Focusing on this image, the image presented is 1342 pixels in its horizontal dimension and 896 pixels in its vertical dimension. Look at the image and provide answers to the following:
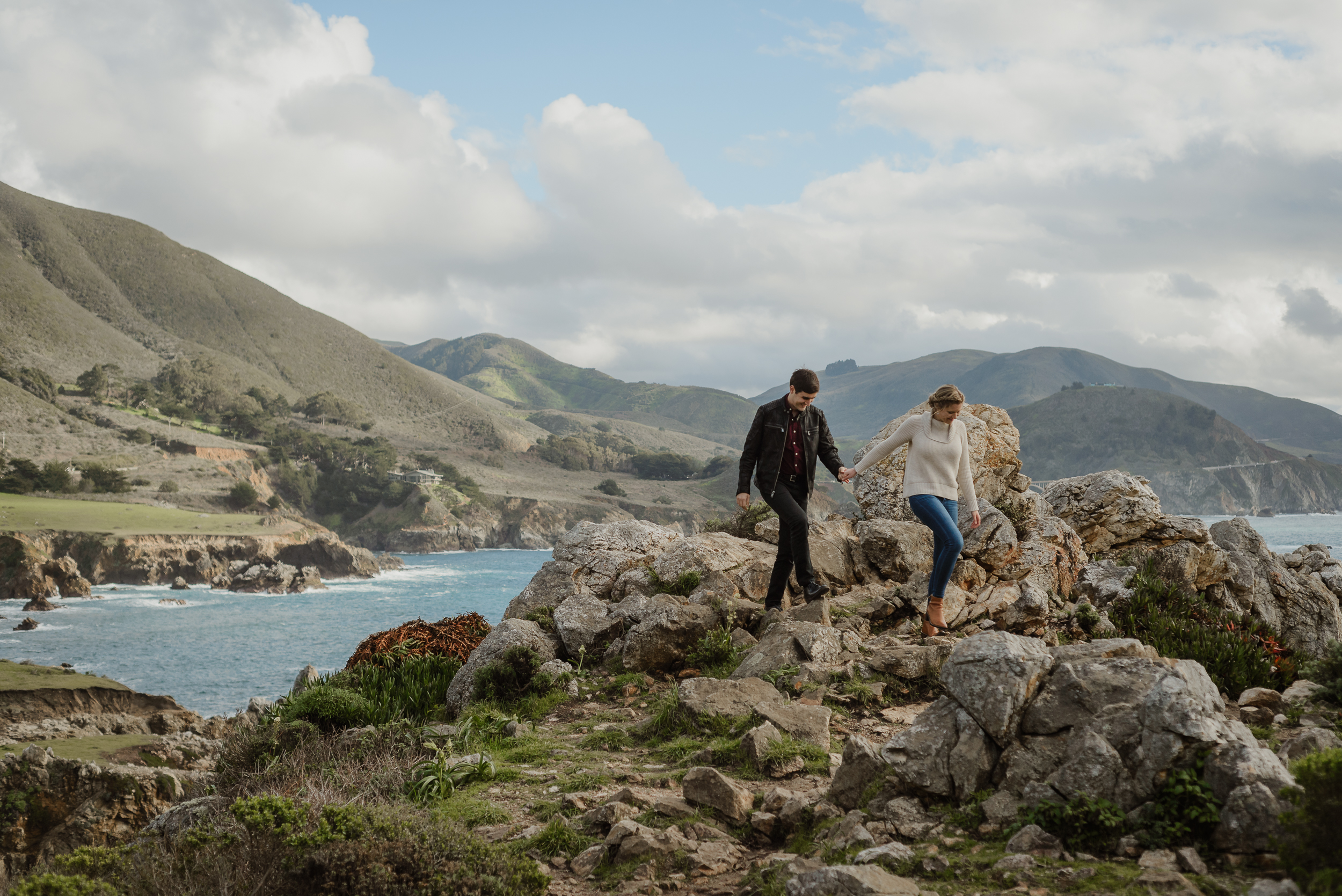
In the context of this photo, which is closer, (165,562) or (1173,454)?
(165,562)

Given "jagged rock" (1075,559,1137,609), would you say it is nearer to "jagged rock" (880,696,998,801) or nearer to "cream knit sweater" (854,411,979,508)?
"cream knit sweater" (854,411,979,508)

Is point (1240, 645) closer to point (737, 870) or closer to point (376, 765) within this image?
point (737, 870)

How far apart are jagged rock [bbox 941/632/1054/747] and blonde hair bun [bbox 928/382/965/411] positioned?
329 cm

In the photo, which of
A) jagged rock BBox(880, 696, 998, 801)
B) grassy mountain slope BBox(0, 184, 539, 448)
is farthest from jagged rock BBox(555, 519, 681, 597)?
grassy mountain slope BBox(0, 184, 539, 448)

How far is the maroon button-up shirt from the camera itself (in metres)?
8.51

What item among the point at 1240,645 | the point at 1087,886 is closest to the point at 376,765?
the point at 1087,886

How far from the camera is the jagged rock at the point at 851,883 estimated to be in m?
3.25

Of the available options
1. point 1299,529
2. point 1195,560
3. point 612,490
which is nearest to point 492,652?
point 1195,560

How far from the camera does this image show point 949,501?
25.5 ft

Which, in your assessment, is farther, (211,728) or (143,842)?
(211,728)

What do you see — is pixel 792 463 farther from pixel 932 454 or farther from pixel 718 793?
pixel 718 793

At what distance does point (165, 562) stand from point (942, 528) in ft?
316

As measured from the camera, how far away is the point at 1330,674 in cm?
550

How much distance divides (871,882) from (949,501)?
199 inches
